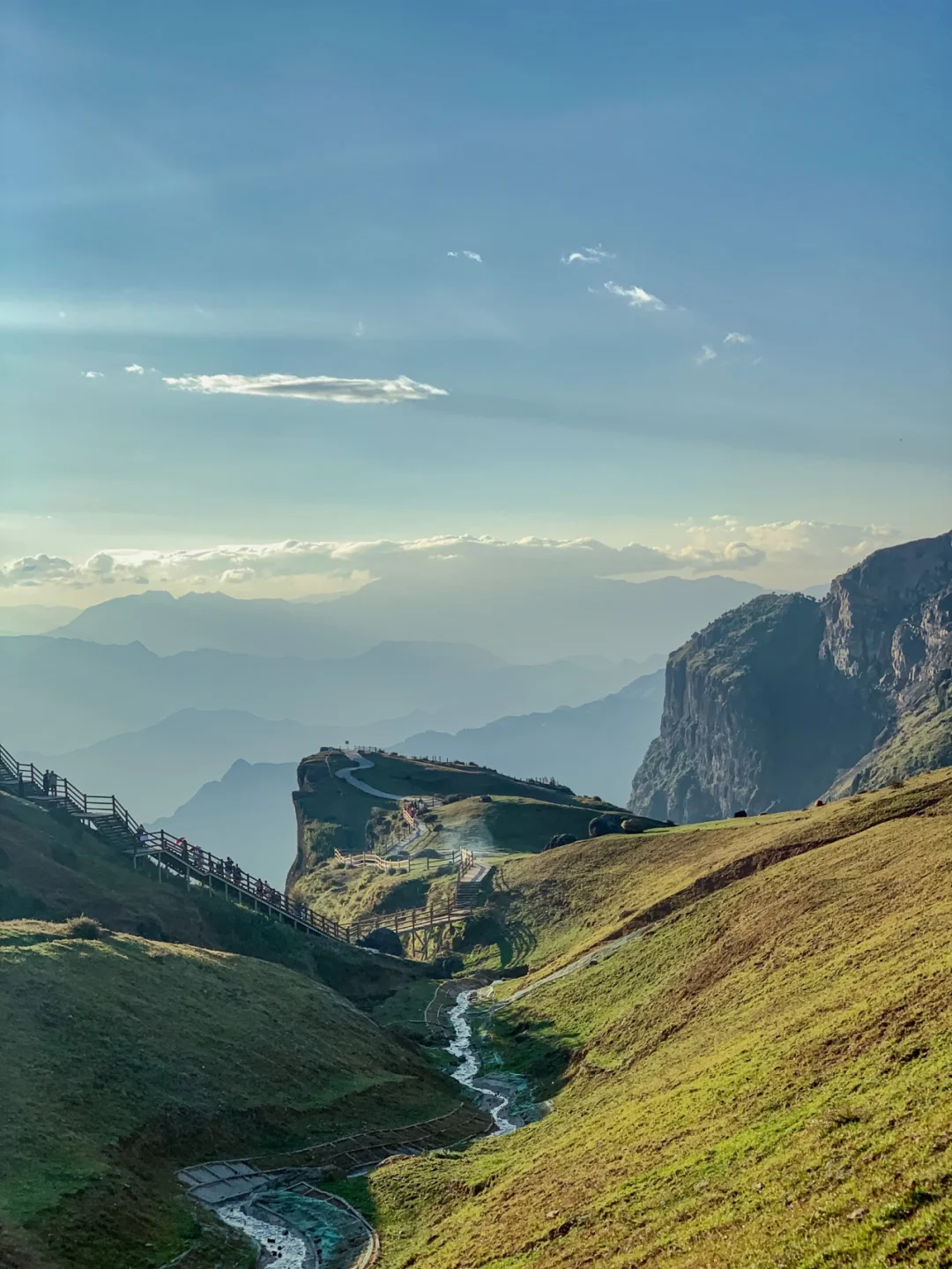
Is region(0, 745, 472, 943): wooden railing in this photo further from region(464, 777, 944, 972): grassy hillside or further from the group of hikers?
region(464, 777, 944, 972): grassy hillside

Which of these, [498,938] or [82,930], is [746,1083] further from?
[498,938]

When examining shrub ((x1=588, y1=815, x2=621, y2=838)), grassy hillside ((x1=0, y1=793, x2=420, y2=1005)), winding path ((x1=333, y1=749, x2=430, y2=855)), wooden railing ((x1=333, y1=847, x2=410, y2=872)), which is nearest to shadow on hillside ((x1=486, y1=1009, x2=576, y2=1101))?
grassy hillside ((x1=0, y1=793, x2=420, y2=1005))

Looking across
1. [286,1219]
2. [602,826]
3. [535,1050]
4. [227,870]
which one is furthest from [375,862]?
[286,1219]

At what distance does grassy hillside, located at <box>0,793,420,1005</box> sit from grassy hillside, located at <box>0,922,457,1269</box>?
1382 centimetres

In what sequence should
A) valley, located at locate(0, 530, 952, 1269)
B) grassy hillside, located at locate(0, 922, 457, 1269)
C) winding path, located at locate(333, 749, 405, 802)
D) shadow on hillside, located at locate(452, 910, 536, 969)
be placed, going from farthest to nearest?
1. winding path, located at locate(333, 749, 405, 802)
2. shadow on hillside, located at locate(452, 910, 536, 969)
3. grassy hillside, located at locate(0, 922, 457, 1269)
4. valley, located at locate(0, 530, 952, 1269)

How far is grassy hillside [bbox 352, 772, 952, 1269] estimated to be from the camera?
21266 millimetres

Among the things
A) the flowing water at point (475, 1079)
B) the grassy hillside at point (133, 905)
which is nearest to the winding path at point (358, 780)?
the grassy hillside at point (133, 905)

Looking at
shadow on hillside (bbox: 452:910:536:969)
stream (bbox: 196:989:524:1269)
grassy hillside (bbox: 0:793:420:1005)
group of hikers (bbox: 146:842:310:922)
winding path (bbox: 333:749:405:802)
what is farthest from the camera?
winding path (bbox: 333:749:405:802)

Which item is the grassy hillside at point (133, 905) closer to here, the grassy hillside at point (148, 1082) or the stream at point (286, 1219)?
the grassy hillside at point (148, 1082)

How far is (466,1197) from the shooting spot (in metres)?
34.8

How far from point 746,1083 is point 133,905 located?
50.2m

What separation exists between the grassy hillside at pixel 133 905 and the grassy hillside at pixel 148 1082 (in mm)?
13824

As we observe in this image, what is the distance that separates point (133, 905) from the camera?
71188mm

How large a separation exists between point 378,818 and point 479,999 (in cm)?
7999
